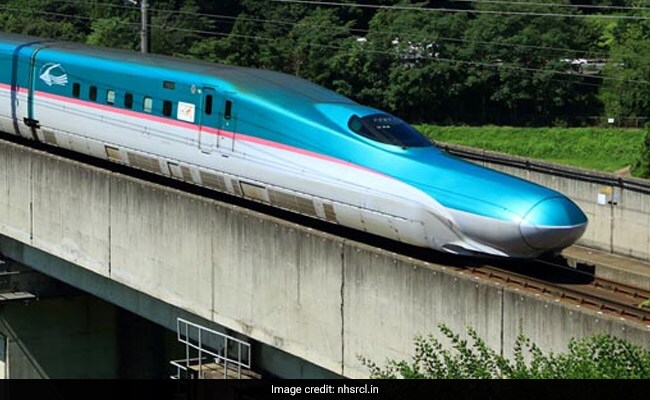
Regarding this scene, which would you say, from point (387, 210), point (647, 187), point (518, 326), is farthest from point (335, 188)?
point (647, 187)

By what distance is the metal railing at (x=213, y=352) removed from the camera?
71.6 ft

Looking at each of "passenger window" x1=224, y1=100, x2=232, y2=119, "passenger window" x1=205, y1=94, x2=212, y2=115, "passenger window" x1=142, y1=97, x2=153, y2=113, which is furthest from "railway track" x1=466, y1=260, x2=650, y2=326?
"passenger window" x1=142, y1=97, x2=153, y2=113

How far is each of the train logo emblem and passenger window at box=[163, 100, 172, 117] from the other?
4.30 m

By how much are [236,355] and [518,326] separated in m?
6.73

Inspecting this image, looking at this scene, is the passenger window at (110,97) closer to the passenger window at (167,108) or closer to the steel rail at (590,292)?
the passenger window at (167,108)

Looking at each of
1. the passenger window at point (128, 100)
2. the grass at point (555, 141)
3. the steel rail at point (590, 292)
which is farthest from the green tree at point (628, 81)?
the steel rail at point (590, 292)

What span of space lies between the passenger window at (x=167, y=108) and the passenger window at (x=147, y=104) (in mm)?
520

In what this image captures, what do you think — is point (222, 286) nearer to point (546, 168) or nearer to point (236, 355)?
point (236, 355)

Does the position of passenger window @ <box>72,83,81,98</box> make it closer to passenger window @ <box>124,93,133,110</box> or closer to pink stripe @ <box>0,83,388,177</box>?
pink stripe @ <box>0,83,388,177</box>

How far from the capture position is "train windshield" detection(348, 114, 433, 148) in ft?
71.7

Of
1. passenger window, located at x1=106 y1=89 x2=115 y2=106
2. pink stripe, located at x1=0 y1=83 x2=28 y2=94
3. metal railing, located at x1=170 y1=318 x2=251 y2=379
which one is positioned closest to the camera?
metal railing, located at x1=170 y1=318 x2=251 y2=379

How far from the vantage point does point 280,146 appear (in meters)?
22.8

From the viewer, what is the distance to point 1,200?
2898cm
